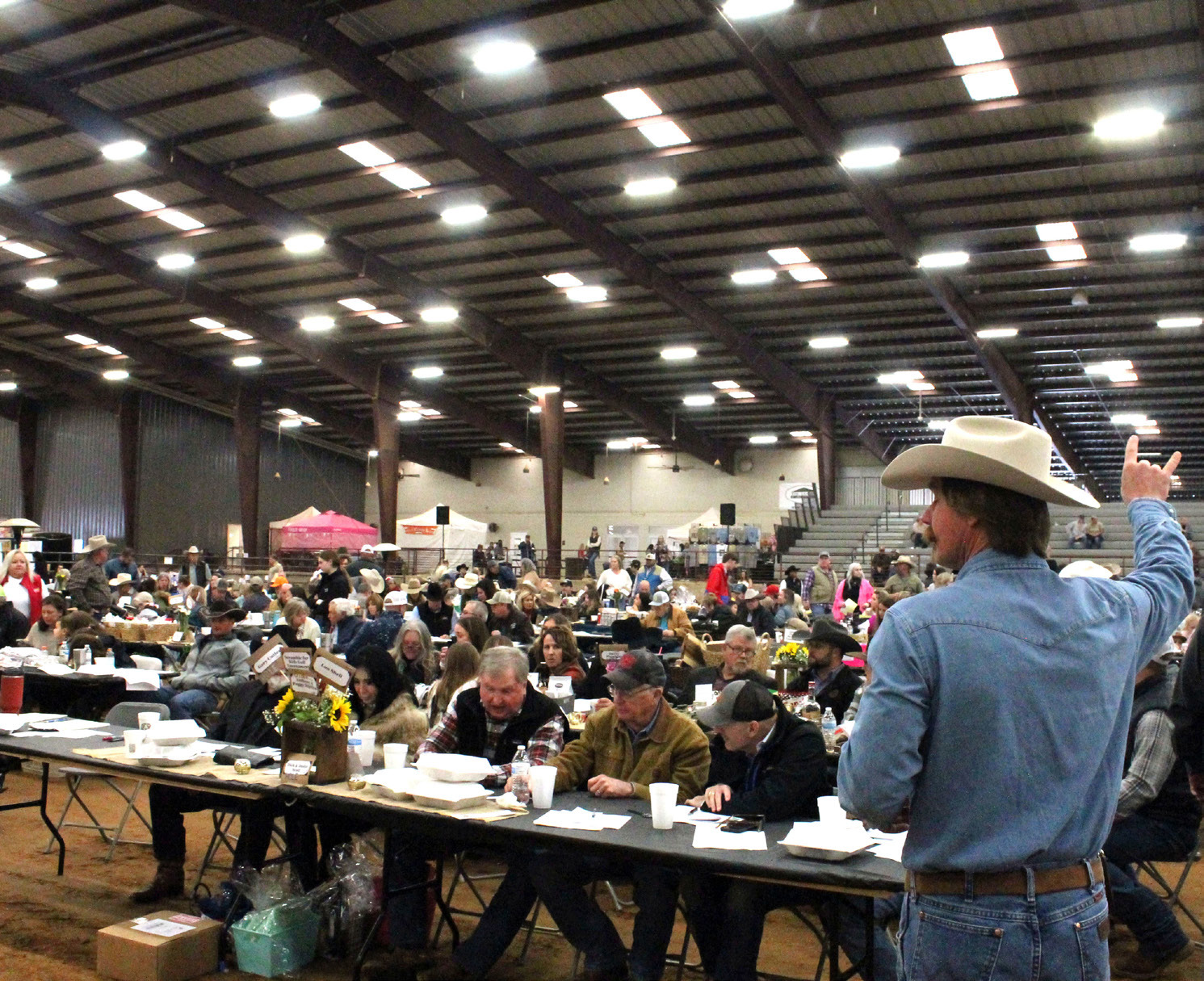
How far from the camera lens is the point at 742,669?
593 centimetres

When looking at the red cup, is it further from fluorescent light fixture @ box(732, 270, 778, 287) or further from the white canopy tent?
the white canopy tent

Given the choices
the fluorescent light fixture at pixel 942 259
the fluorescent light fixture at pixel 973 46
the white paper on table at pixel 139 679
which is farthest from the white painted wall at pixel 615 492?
the white paper on table at pixel 139 679

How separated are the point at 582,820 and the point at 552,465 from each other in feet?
63.8

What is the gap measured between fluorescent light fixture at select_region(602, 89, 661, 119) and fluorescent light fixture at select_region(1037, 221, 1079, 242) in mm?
5502

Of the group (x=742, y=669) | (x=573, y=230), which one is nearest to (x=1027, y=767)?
Result: (x=742, y=669)

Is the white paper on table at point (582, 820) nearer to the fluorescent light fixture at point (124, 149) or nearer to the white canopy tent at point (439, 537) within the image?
the fluorescent light fixture at point (124, 149)

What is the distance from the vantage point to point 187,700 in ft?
21.7

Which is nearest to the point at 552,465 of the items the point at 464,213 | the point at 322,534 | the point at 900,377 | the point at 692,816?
the point at 322,534

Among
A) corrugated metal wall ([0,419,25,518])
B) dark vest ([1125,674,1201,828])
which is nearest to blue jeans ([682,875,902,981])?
dark vest ([1125,674,1201,828])

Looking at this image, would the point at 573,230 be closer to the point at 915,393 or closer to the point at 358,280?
the point at 358,280

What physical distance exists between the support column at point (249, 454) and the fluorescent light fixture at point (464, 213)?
1189cm

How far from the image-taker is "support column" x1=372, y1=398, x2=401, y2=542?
23.5 metres

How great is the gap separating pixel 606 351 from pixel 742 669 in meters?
16.2

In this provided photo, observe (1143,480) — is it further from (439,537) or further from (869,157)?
(439,537)
